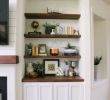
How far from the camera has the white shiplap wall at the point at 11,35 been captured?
10.7ft

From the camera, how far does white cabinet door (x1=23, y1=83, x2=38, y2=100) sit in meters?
3.50

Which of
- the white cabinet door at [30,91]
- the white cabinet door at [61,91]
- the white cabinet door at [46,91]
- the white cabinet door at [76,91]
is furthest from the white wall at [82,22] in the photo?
the white cabinet door at [30,91]

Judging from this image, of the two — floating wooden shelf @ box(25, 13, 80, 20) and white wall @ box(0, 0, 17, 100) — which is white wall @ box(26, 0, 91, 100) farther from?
white wall @ box(0, 0, 17, 100)

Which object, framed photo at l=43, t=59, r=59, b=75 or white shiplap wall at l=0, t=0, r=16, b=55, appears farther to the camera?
framed photo at l=43, t=59, r=59, b=75

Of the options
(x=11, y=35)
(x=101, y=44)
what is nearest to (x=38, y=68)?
(x=11, y=35)

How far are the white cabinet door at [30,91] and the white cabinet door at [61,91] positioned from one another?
1.25 ft

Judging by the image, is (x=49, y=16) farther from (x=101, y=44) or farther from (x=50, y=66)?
(x=101, y=44)

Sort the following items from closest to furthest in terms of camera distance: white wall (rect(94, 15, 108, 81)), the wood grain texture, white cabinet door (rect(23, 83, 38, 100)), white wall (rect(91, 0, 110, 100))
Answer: the wood grain texture → white cabinet door (rect(23, 83, 38, 100)) → white wall (rect(91, 0, 110, 100)) → white wall (rect(94, 15, 108, 81))

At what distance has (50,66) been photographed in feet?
13.2

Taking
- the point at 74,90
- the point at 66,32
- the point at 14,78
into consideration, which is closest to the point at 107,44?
the point at 66,32

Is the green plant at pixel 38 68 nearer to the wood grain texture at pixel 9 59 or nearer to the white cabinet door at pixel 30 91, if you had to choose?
the white cabinet door at pixel 30 91

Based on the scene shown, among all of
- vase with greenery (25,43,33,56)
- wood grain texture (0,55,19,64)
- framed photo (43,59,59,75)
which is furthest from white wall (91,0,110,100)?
wood grain texture (0,55,19,64)

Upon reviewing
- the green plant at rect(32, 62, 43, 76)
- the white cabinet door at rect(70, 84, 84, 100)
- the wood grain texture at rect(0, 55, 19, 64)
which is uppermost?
the wood grain texture at rect(0, 55, 19, 64)

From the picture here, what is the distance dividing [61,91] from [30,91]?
1.94 ft
